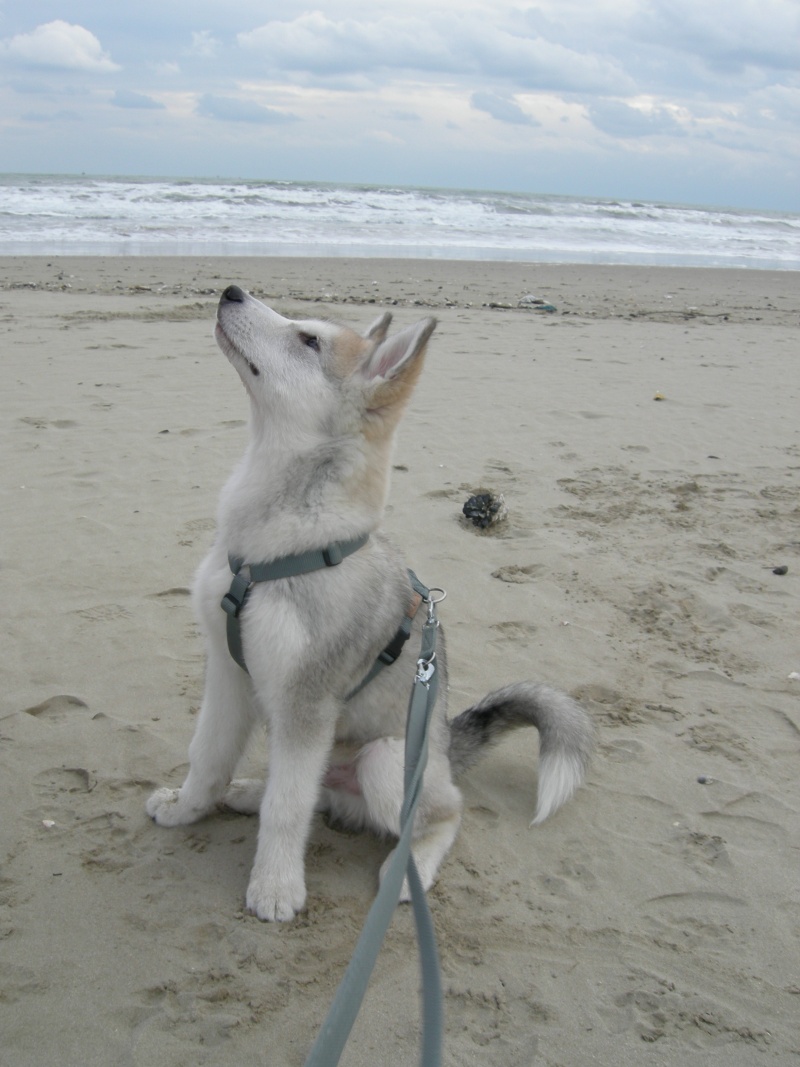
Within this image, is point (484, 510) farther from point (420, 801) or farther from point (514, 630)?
point (420, 801)

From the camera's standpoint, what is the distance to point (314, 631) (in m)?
2.62

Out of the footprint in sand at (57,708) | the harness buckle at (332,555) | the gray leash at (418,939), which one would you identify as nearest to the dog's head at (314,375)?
the harness buckle at (332,555)

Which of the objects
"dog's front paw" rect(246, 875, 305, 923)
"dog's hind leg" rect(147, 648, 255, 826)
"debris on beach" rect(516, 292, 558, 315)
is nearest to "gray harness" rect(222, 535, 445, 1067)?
"dog's hind leg" rect(147, 648, 255, 826)

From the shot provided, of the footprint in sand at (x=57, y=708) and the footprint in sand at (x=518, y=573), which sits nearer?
the footprint in sand at (x=57, y=708)

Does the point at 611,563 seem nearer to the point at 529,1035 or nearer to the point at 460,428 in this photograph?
the point at 460,428

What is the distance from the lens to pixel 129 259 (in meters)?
18.6

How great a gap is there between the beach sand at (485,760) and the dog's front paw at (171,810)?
0.05 metres

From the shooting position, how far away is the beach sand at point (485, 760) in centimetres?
230

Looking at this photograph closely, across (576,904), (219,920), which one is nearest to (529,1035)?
(576,904)

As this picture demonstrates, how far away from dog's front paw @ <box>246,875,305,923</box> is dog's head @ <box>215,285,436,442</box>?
1.40 m

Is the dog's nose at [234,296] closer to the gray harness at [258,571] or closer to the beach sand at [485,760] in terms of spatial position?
the gray harness at [258,571]

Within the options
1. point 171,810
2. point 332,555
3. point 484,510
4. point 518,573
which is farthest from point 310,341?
point 484,510

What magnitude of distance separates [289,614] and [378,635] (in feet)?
1.06

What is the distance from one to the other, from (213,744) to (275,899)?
0.57 meters
